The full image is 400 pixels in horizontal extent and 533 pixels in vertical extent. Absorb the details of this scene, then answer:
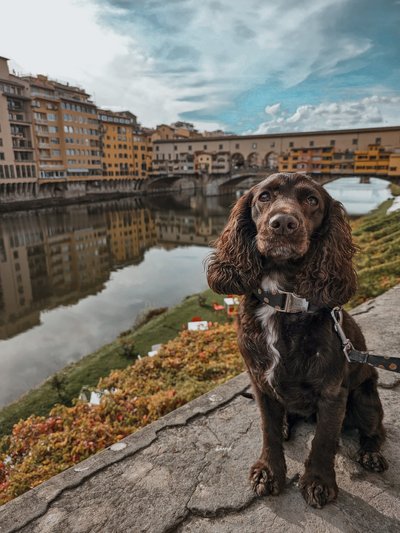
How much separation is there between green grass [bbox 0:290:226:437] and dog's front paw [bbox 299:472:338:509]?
550 centimetres

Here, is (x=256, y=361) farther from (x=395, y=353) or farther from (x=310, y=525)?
(x=395, y=353)

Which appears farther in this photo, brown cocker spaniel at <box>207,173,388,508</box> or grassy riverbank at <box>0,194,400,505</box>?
grassy riverbank at <box>0,194,400,505</box>

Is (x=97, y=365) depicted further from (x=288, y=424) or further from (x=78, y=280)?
(x=78, y=280)

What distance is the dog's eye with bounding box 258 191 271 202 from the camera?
205 centimetres

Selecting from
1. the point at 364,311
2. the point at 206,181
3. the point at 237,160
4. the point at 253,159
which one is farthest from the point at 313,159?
the point at 364,311

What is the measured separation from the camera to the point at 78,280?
1691 centimetres

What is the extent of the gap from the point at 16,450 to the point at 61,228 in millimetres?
27789

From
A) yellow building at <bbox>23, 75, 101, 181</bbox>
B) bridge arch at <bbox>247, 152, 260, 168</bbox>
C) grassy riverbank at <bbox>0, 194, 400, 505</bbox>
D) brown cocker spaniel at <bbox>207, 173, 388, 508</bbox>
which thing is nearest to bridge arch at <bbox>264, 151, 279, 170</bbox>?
bridge arch at <bbox>247, 152, 260, 168</bbox>

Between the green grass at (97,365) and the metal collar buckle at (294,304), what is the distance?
5.87 metres

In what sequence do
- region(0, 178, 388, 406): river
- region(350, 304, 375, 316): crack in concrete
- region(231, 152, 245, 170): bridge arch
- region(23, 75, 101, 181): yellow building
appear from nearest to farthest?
1. region(350, 304, 375, 316): crack in concrete
2. region(0, 178, 388, 406): river
3. region(23, 75, 101, 181): yellow building
4. region(231, 152, 245, 170): bridge arch

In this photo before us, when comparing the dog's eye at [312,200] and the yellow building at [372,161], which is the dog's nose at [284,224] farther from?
the yellow building at [372,161]

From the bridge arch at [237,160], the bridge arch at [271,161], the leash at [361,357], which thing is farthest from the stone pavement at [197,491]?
the bridge arch at [237,160]

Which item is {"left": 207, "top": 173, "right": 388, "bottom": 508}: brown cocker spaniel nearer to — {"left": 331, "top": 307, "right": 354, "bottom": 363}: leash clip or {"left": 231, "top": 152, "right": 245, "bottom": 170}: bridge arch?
{"left": 331, "top": 307, "right": 354, "bottom": 363}: leash clip

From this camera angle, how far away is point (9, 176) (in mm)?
39781
